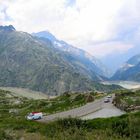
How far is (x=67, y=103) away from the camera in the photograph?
135m

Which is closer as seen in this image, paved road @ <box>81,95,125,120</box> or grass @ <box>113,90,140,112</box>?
paved road @ <box>81,95,125,120</box>

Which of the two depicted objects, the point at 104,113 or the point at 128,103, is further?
the point at 128,103

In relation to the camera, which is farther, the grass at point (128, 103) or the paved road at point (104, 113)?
the grass at point (128, 103)

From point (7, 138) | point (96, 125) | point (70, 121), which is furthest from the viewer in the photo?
point (96, 125)

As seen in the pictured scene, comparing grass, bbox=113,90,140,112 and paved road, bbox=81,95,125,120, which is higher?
grass, bbox=113,90,140,112

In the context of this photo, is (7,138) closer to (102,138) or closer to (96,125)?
(102,138)

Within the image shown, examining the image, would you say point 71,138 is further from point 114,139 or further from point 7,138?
point 7,138

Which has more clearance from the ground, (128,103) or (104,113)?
(128,103)

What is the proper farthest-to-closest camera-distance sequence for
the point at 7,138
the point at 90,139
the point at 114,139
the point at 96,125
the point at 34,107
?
the point at 34,107, the point at 96,125, the point at 7,138, the point at 114,139, the point at 90,139

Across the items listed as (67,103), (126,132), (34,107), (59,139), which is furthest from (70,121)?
(34,107)

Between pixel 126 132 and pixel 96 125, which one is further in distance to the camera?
pixel 96 125

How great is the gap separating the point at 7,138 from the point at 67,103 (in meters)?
115

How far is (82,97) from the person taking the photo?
140 meters

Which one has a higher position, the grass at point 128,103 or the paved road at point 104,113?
the grass at point 128,103
